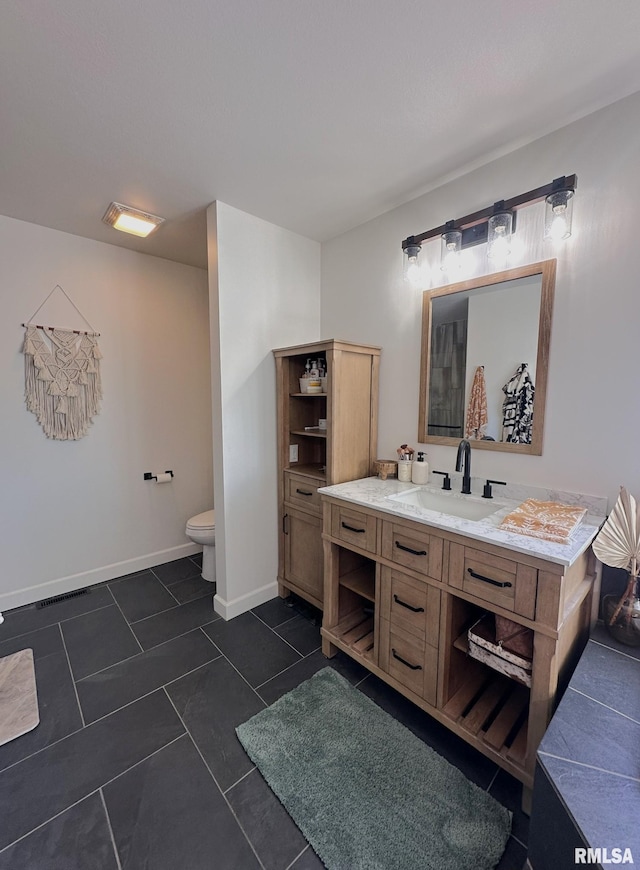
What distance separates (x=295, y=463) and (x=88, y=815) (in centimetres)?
181

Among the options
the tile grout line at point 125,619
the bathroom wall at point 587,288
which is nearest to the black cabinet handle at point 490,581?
the bathroom wall at point 587,288

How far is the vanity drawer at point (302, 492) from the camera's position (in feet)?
7.20

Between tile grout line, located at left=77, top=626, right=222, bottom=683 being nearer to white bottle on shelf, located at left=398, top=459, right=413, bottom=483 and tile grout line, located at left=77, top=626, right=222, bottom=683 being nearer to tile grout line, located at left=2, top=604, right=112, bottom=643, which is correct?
tile grout line, located at left=2, top=604, right=112, bottom=643

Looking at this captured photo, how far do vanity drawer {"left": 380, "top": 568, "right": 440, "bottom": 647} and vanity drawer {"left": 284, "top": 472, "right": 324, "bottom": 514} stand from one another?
693mm

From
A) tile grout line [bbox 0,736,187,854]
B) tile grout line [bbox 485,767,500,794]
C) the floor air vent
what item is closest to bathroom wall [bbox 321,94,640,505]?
tile grout line [bbox 485,767,500,794]

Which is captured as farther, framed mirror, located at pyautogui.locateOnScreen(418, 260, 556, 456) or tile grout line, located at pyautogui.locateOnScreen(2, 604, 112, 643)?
tile grout line, located at pyautogui.locateOnScreen(2, 604, 112, 643)

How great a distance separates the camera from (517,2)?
104 centimetres

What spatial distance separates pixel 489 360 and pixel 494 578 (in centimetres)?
104

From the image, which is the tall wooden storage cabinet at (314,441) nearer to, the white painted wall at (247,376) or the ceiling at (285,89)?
the white painted wall at (247,376)

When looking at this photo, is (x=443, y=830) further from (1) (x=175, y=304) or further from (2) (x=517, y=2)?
(1) (x=175, y=304)

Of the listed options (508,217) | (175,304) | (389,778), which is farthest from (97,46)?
(389,778)

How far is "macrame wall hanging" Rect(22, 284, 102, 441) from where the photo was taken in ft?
7.65

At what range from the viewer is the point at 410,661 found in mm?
1529

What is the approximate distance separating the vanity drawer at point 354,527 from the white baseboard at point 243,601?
3.07 ft
